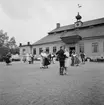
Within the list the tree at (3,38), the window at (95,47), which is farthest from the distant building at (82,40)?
the tree at (3,38)

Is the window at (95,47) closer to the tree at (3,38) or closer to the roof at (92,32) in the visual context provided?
the roof at (92,32)

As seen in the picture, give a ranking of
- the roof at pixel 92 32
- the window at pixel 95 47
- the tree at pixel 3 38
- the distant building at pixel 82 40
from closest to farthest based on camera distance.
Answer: the distant building at pixel 82 40, the window at pixel 95 47, the roof at pixel 92 32, the tree at pixel 3 38

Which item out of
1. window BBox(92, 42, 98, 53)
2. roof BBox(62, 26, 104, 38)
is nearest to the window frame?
window BBox(92, 42, 98, 53)

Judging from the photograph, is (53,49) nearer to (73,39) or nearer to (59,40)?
(59,40)

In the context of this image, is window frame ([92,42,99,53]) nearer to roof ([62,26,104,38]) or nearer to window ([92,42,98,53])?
window ([92,42,98,53])

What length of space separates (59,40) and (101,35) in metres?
10.8

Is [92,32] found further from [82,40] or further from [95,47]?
[95,47]

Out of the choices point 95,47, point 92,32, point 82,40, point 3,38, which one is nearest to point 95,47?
point 95,47

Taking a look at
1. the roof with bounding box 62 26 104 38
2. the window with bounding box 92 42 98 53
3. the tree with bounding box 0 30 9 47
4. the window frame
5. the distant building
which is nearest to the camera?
the distant building

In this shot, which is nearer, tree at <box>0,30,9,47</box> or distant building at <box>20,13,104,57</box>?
distant building at <box>20,13,104,57</box>

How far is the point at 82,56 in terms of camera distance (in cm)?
2000

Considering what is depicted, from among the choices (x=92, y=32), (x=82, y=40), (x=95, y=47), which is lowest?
(x=95, y=47)

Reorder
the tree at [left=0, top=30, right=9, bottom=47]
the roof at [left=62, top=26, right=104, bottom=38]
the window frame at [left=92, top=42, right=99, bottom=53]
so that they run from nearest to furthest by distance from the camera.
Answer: the window frame at [left=92, top=42, right=99, bottom=53]
the roof at [left=62, top=26, right=104, bottom=38]
the tree at [left=0, top=30, right=9, bottom=47]

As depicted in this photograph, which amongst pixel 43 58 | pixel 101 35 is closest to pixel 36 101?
pixel 43 58
